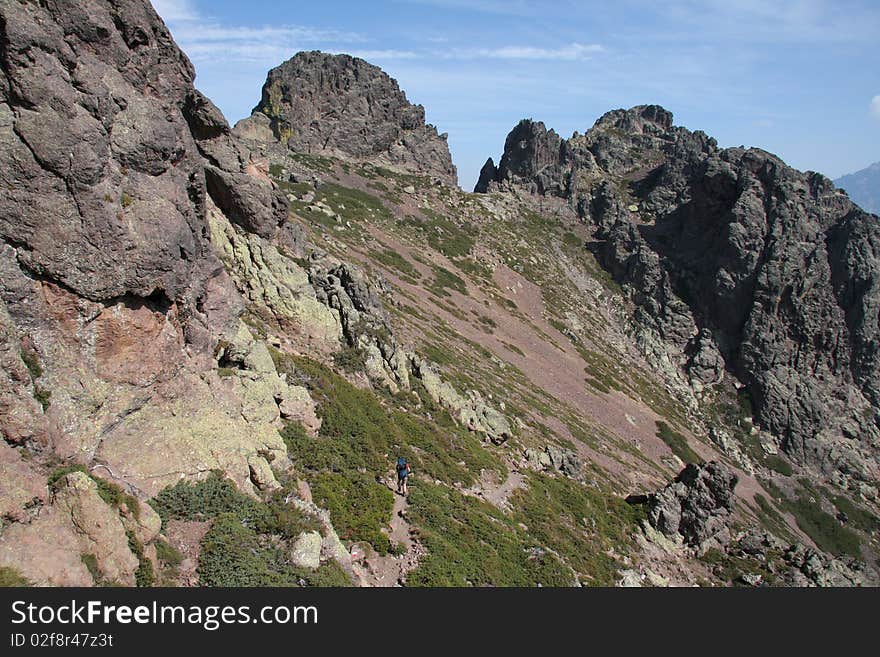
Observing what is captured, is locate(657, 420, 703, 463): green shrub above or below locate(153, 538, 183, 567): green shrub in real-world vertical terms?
below

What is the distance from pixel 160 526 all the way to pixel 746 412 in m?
92.6

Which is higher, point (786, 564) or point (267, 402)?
point (267, 402)

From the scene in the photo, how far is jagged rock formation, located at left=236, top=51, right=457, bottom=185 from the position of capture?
4454 inches

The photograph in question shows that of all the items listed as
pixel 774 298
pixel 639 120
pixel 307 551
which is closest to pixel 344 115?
pixel 639 120

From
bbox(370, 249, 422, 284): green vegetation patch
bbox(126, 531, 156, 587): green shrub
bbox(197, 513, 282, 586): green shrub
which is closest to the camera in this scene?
bbox(126, 531, 156, 587): green shrub

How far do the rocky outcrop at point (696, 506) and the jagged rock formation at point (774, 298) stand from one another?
55.6 m

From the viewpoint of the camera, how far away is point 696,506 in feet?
112

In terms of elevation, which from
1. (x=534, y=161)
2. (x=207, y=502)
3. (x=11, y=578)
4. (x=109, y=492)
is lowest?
(x=207, y=502)

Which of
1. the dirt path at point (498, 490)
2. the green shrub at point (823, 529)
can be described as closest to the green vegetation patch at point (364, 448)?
the dirt path at point (498, 490)

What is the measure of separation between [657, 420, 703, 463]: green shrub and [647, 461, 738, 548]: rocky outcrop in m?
26.7

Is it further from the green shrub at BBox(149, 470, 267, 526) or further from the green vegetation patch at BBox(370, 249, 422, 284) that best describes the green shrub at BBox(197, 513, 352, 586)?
the green vegetation patch at BBox(370, 249, 422, 284)

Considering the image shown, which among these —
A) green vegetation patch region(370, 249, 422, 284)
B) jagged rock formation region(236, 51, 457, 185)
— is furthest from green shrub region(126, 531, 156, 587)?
jagged rock formation region(236, 51, 457, 185)

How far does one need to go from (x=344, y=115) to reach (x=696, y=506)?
111 metres

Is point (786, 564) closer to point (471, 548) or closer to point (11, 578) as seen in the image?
point (471, 548)
